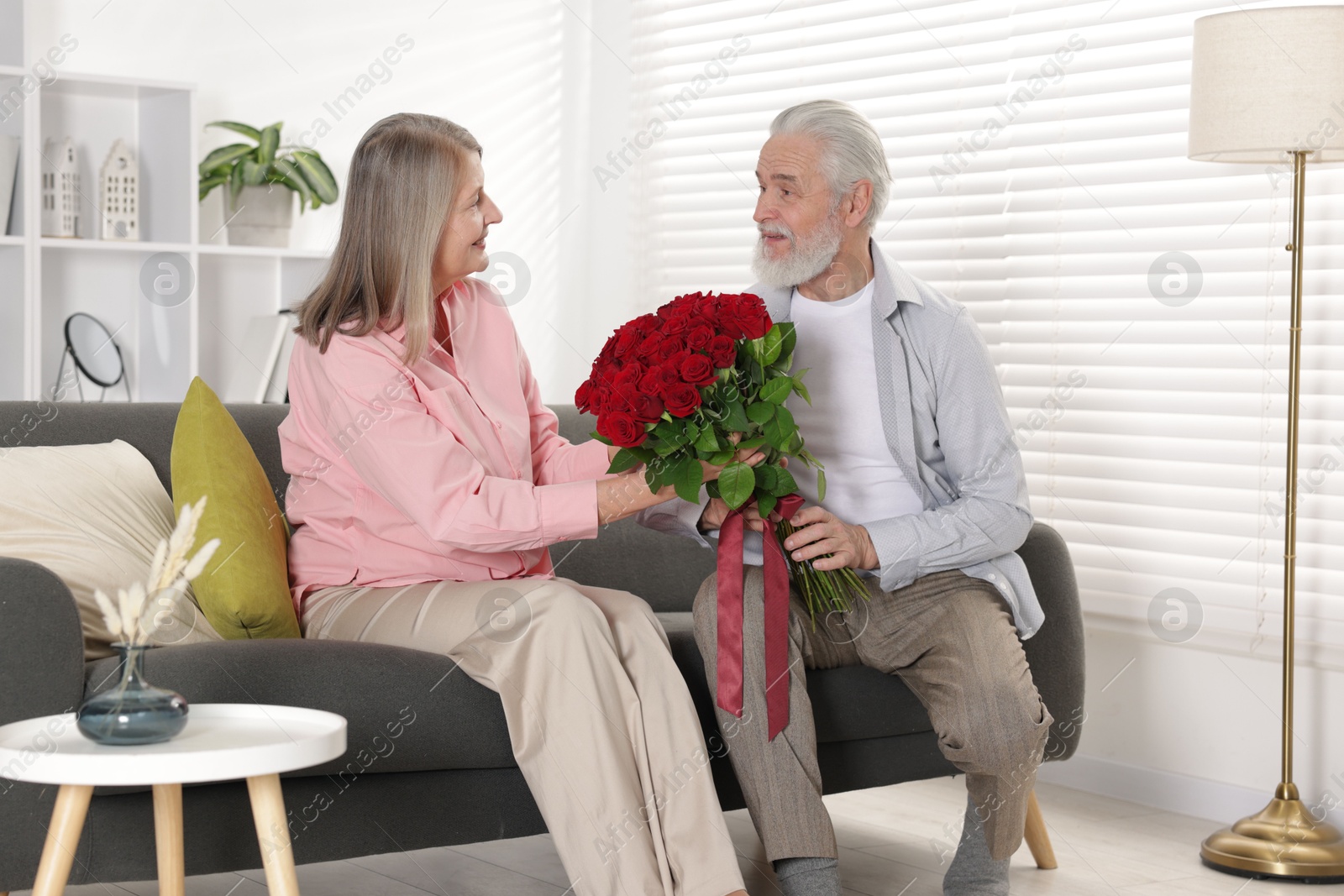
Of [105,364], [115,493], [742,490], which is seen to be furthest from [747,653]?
[105,364]

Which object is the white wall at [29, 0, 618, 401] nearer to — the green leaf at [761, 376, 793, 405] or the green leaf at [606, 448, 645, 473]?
the green leaf at [606, 448, 645, 473]

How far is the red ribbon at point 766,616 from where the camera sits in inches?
85.8

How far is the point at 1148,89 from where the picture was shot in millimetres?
3209

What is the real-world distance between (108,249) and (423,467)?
6.14 ft

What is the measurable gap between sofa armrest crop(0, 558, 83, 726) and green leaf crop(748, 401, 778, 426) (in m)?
0.96

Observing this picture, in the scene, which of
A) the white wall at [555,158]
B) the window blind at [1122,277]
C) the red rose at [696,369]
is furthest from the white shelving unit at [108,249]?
the red rose at [696,369]

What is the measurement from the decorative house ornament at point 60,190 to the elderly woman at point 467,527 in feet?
4.94

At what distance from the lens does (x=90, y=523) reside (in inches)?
91.4

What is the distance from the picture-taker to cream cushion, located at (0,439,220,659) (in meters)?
2.23

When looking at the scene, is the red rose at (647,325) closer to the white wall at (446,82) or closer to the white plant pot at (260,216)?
the white plant pot at (260,216)

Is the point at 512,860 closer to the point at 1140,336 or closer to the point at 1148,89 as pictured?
the point at 1140,336

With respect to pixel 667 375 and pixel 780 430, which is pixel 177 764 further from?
pixel 780 430

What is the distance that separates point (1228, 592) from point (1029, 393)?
64 centimetres

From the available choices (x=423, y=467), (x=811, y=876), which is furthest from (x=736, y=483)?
(x=811, y=876)
